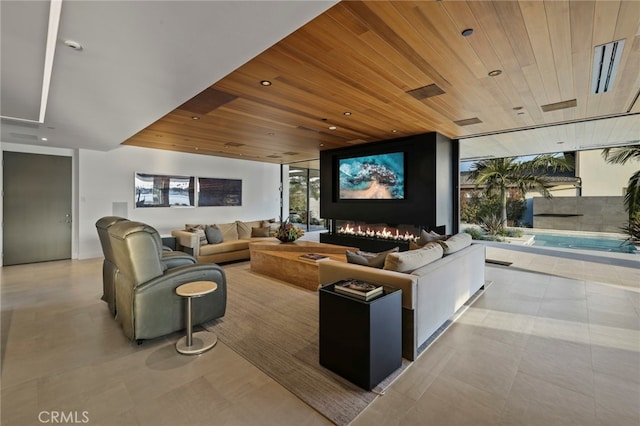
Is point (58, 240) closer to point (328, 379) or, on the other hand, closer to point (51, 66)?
point (51, 66)

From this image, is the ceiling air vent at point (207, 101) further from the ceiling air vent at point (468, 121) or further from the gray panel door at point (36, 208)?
the gray panel door at point (36, 208)

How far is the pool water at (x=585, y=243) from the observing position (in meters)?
7.08

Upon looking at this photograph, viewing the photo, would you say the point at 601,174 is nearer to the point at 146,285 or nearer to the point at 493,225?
the point at 493,225

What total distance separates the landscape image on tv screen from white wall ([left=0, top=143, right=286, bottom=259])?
3602mm

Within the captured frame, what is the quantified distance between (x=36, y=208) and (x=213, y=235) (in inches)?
152

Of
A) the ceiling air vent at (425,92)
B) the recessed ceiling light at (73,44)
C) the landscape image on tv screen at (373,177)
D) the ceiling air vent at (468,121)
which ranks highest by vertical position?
the ceiling air vent at (468,121)

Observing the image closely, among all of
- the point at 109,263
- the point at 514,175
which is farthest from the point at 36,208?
the point at 514,175

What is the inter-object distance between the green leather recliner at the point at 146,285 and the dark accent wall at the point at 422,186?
14.7 ft

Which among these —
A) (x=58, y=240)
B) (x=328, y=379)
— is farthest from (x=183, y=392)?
(x=58, y=240)

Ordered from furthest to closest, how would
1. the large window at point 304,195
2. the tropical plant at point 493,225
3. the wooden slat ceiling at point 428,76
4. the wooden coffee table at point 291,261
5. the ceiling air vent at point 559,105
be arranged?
1. the large window at point 304,195
2. the tropical plant at point 493,225
3. the wooden coffee table at point 291,261
4. the ceiling air vent at point 559,105
5. the wooden slat ceiling at point 428,76

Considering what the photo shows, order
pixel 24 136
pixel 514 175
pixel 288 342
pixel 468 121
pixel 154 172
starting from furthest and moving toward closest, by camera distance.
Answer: pixel 514 175 < pixel 154 172 < pixel 24 136 < pixel 468 121 < pixel 288 342

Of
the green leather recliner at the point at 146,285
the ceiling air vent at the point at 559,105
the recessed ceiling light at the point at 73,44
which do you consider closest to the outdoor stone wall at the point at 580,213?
the ceiling air vent at the point at 559,105

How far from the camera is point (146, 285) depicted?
2.62 meters

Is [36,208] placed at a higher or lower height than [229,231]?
higher
